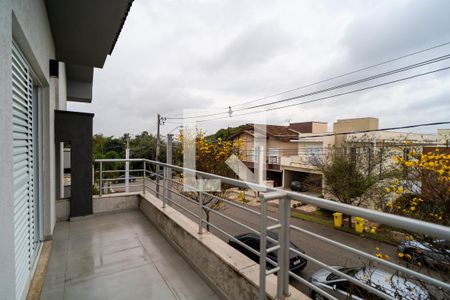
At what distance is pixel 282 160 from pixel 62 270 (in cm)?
2100

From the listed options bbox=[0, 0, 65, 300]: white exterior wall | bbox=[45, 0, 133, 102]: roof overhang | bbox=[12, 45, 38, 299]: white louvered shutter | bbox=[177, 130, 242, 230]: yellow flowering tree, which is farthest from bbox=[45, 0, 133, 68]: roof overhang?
bbox=[177, 130, 242, 230]: yellow flowering tree

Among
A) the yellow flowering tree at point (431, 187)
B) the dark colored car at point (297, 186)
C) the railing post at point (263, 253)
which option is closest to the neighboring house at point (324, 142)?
the dark colored car at point (297, 186)

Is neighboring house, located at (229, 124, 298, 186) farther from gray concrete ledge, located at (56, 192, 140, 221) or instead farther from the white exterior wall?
the white exterior wall

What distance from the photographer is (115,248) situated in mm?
3172

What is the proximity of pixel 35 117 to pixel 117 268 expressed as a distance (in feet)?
7.37

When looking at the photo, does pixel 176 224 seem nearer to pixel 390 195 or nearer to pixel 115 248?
pixel 115 248

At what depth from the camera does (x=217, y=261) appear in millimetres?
2219

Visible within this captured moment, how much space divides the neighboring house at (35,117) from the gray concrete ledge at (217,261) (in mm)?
1492

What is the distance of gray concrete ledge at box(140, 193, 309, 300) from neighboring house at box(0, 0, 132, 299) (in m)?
1.49

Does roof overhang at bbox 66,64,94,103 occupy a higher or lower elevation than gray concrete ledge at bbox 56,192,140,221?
higher

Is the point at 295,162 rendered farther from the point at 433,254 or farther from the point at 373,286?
the point at 373,286

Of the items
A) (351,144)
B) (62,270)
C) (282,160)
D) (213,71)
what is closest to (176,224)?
(62,270)

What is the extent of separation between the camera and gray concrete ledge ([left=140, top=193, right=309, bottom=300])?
1808 millimetres

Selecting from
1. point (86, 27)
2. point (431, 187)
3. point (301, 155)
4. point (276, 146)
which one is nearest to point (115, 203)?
point (86, 27)
